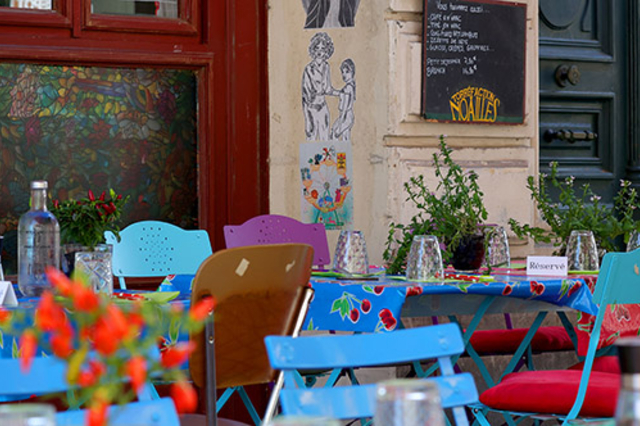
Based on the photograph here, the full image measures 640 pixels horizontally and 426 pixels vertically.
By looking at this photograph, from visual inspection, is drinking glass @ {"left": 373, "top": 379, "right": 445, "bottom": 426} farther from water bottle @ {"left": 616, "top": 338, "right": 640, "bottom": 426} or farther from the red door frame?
the red door frame

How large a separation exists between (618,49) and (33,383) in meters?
4.57

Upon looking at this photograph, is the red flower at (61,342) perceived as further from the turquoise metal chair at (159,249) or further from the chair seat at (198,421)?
the turquoise metal chair at (159,249)

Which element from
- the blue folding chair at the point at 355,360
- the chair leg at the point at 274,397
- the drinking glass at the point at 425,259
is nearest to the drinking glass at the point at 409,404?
the blue folding chair at the point at 355,360

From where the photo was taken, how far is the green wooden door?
5422 millimetres

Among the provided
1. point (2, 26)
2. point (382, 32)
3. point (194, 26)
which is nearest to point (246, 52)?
point (194, 26)

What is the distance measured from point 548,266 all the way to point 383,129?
4.53 ft

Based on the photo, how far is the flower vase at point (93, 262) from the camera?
2.80 m

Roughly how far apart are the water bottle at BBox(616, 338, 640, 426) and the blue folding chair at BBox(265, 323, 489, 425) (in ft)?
2.42

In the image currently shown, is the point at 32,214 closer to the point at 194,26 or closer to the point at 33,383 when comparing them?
the point at 33,383

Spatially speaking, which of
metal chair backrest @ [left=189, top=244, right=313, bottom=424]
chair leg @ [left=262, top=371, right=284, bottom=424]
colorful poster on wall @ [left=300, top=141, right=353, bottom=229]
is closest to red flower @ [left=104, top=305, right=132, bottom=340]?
chair leg @ [left=262, top=371, right=284, bottom=424]

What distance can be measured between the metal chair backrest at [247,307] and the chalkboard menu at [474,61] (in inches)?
86.4

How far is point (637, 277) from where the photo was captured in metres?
2.94

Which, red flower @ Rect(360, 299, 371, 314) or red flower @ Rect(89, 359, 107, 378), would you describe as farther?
red flower @ Rect(360, 299, 371, 314)

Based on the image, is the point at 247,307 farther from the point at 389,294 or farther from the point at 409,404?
the point at 409,404
